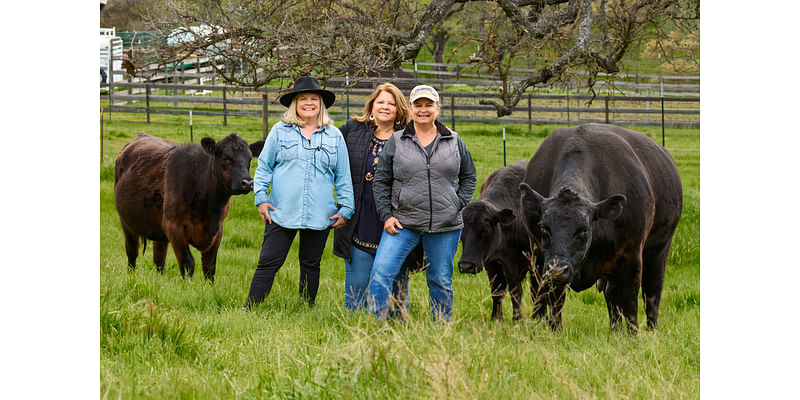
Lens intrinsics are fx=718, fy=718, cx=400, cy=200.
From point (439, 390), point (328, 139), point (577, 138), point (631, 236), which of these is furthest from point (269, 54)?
point (439, 390)

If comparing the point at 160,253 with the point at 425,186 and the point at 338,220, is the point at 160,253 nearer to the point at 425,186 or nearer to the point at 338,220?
the point at 338,220

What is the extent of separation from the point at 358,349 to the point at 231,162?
3983 millimetres

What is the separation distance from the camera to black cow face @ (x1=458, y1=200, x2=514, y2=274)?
609cm

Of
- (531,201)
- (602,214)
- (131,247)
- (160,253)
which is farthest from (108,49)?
(602,214)

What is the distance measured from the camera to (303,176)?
518 centimetres

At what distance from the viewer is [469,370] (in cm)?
341

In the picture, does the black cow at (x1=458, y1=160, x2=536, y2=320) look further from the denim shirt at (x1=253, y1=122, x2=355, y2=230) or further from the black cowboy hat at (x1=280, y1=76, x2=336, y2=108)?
the black cowboy hat at (x1=280, y1=76, x2=336, y2=108)

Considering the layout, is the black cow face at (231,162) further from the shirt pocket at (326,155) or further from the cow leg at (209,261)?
the shirt pocket at (326,155)

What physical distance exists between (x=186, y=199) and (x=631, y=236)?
437 centimetres

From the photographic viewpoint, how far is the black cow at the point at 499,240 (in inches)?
241

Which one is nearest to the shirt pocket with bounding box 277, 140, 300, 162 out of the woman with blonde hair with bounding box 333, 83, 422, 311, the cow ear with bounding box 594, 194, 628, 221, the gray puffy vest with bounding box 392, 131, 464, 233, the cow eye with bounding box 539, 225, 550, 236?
the woman with blonde hair with bounding box 333, 83, 422, 311

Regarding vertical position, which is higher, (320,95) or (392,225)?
(320,95)

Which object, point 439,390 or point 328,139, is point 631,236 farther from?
point 439,390

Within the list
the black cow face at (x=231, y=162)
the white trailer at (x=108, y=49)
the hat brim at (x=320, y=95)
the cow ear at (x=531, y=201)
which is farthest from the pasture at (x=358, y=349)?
the white trailer at (x=108, y=49)
